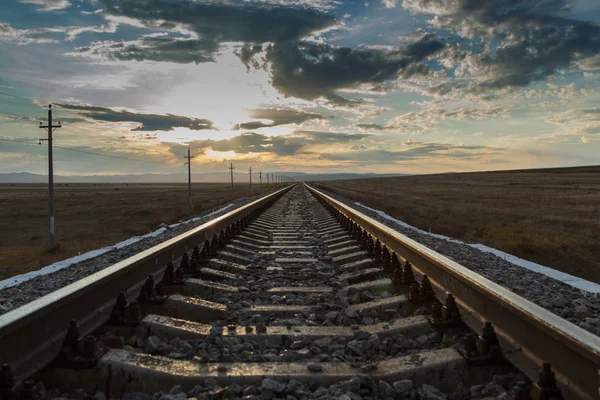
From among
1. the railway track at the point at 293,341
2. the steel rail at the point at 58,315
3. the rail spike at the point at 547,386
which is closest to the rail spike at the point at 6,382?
the railway track at the point at 293,341

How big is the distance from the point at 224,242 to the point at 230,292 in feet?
9.13

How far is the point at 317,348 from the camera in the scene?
9.68 ft

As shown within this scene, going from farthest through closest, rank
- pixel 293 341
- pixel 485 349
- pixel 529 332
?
1. pixel 293 341
2. pixel 485 349
3. pixel 529 332

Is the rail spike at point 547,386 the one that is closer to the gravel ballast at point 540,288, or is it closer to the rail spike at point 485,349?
the rail spike at point 485,349

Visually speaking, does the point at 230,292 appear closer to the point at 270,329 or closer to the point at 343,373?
the point at 270,329

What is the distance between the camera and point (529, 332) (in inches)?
89.8

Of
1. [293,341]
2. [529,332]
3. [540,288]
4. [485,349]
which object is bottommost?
[540,288]

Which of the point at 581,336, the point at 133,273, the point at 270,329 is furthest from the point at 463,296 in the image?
the point at 133,273

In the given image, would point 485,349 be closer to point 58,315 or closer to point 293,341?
point 293,341

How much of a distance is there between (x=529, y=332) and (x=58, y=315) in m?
2.65

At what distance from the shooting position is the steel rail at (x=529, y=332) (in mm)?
1882

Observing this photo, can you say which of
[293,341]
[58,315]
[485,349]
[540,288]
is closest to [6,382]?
[58,315]

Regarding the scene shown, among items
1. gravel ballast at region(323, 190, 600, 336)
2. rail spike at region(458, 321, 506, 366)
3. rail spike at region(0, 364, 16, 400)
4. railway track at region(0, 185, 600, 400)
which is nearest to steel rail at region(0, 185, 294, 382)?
railway track at region(0, 185, 600, 400)

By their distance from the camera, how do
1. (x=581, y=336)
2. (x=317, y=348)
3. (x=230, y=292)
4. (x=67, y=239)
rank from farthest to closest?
(x=67, y=239) → (x=230, y=292) → (x=317, y=348) → (x=581, y=336)
